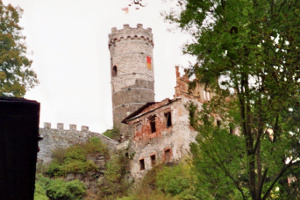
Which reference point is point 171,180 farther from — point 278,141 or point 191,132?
point 278,141

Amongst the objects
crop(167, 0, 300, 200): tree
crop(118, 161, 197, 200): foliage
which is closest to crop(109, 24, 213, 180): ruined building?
crop(118, 161, 197, 200): foliage

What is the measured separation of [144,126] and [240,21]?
2374 centimetres

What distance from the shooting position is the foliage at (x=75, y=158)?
32.3m

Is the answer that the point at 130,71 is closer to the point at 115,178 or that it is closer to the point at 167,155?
the point at 115,178

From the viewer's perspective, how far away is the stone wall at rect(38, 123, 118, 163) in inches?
1398

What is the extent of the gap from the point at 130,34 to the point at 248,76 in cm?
3472

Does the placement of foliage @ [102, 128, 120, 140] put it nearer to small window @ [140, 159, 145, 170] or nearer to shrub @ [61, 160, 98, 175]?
shrub @ [61, 160, 98, 175]

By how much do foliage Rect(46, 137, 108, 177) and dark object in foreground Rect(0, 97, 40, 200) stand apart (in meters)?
27.0

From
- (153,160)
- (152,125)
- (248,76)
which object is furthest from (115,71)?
(248,76)

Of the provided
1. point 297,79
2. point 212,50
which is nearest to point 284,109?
point 297,79

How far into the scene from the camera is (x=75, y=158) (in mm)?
33906

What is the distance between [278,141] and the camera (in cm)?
1020

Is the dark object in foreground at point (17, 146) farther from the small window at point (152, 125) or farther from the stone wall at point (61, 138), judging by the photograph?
the stone wall at point (61, 138)

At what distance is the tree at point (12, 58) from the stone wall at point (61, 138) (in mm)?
11987
